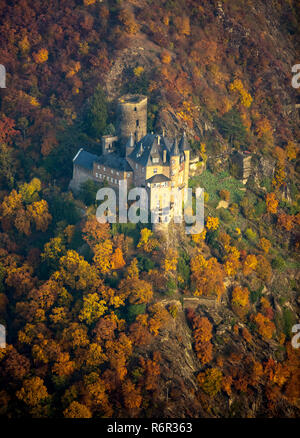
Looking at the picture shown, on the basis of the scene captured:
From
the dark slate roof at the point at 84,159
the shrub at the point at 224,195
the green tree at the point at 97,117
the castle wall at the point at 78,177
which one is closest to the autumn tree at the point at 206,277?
the shrub at the point at 224,195

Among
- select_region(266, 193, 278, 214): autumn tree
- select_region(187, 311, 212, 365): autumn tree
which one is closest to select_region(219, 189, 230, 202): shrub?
select_region(266, 193, 278, 214): autumn tree

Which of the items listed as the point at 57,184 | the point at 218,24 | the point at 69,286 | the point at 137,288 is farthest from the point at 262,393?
the point at 218,24

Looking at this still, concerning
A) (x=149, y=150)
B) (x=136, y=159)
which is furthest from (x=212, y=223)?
(x=136, y=159)

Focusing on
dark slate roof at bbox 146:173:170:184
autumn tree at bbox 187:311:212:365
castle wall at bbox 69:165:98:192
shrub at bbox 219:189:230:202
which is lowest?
autumn tree at bbox 187:311:212:365

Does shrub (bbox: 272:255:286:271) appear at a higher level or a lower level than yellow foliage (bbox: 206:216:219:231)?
lower

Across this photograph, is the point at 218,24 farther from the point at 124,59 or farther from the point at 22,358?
the point at 22,358

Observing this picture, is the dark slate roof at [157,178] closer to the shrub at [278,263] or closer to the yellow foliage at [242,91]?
the shrub at [278,263]

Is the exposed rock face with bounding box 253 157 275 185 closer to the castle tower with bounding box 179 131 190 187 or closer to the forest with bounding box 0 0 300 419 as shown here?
the forest with bounding box 0 0 300 419
